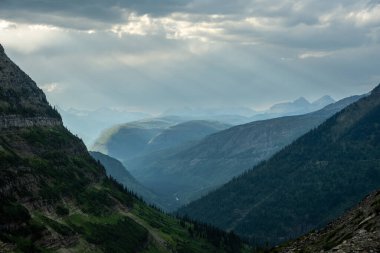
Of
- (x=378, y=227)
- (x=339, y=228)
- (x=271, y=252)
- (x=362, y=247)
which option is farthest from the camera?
(x=271, y=252)

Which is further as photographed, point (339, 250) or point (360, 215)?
point (360, 215)

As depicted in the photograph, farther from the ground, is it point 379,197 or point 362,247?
point 379,197

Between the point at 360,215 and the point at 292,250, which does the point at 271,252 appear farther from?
the point at 360,215

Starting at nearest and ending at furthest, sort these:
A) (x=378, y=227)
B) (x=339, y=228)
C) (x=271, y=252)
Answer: (x=378, y=227) → (x=339, y=228) → (x=271, y=252)

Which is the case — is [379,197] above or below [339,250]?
above

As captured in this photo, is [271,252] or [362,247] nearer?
[362,247]

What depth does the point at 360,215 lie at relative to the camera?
313ft

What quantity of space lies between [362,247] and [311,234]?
1408 inches

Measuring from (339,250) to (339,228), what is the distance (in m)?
23.2

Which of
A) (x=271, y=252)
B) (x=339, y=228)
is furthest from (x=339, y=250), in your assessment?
(x=271, y=252)

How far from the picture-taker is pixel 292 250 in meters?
97.0

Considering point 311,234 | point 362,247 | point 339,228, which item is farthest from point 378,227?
point 311,234

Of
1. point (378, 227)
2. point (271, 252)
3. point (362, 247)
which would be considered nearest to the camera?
point (362, 247)

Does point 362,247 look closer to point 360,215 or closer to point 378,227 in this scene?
point 378,227
